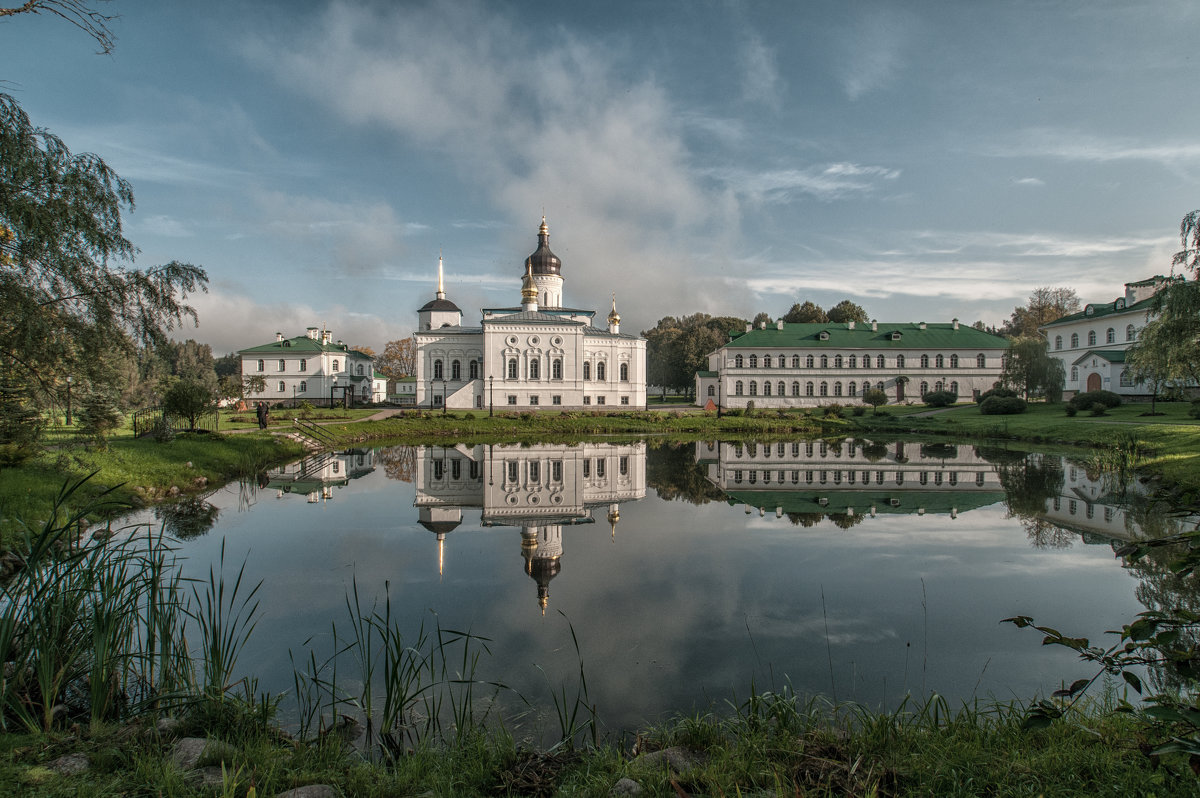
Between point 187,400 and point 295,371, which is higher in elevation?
point 295,371

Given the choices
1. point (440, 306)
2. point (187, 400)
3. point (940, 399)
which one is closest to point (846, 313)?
point (940, 399)

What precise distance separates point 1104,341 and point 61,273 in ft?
184

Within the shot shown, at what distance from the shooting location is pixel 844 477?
19562mm

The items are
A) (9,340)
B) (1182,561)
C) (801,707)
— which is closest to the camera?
(1182,561)

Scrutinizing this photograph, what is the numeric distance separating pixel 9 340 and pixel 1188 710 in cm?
1214

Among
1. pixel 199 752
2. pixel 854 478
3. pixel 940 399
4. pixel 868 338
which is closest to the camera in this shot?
pixel 199 752

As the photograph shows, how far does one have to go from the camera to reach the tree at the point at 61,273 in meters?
8.05

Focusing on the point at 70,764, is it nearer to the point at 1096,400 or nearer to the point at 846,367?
the point at 1096,400

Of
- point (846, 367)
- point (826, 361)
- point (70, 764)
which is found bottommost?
point (70, 764)

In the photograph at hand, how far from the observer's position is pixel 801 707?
16.4ft

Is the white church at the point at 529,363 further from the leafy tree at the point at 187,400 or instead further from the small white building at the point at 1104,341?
the small white building at the point at 1104,341

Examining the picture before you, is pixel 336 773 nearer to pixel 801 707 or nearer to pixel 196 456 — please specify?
pixel 801 707

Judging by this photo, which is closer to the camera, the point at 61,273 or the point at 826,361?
the point at 61,273

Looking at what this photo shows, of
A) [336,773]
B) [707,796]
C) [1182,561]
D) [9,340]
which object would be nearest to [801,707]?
[707,796]
